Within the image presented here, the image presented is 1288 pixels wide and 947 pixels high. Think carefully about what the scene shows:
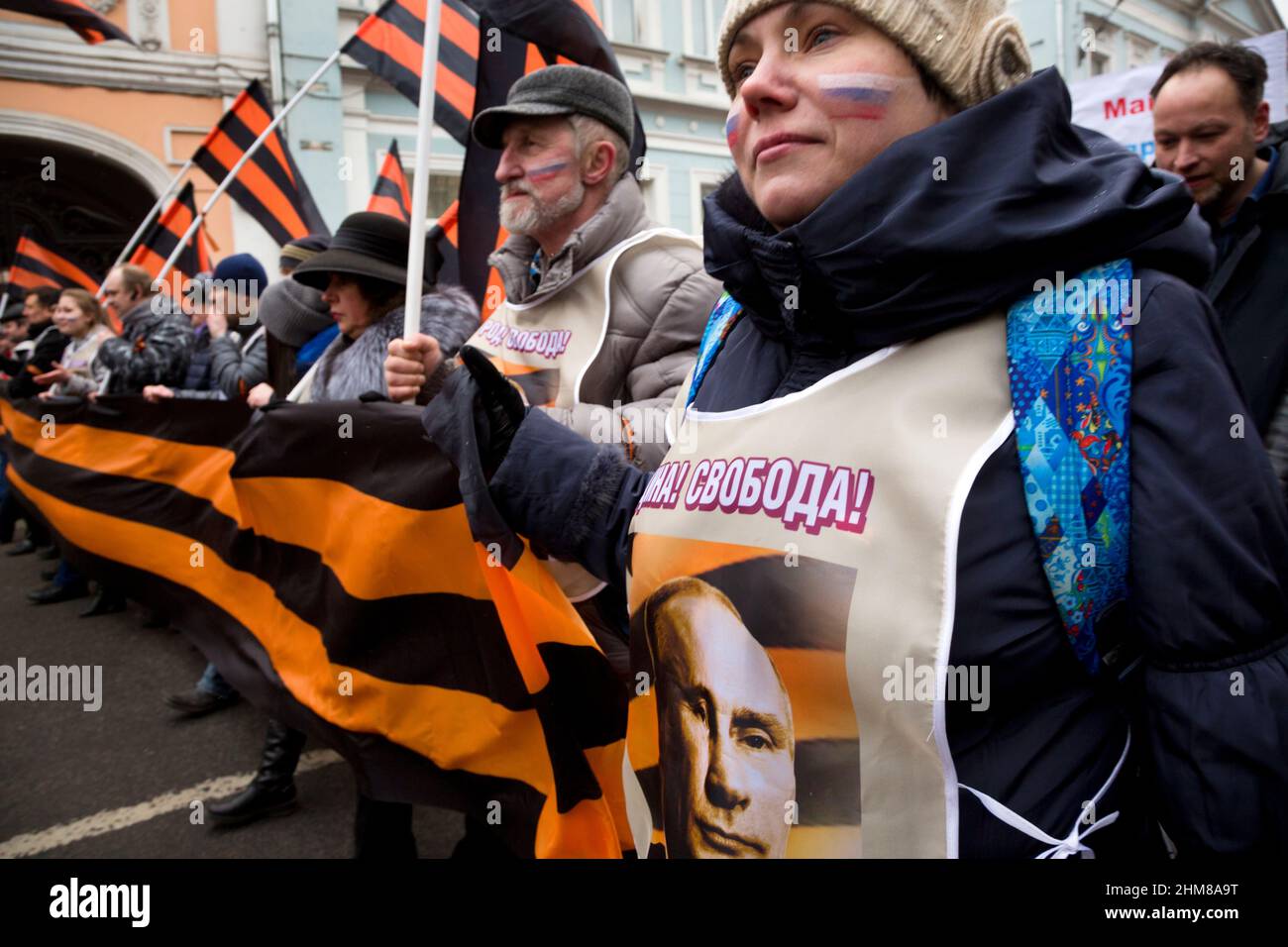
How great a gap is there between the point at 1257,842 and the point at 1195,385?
44 centimetres

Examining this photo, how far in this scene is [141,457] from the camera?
4.11m

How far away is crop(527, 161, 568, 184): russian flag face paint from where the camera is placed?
7.62 ft

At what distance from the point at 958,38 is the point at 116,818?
3.61m

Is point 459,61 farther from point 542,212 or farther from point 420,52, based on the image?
point 542,212

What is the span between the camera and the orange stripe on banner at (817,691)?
3.25 ft

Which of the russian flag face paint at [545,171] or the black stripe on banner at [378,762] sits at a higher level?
the russian flag face paint at [545,171]

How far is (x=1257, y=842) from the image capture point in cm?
85

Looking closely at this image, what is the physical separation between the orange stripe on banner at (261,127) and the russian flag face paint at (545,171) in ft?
14.8

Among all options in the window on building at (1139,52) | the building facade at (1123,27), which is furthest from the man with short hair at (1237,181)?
the window on building at (1139,52)

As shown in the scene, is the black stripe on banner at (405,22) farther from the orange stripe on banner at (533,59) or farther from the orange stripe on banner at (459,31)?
the orange stripe on banner at (533,59)

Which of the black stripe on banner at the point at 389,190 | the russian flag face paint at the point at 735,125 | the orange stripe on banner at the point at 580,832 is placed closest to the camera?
the russian flag face paint at the point at 735,125

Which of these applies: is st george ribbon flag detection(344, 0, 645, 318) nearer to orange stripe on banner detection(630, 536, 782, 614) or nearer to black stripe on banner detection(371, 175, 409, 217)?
black stripe on banner detection(371, 175, 409, 217)

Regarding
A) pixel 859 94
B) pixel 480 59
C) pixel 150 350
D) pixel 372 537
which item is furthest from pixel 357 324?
pixel 150 350

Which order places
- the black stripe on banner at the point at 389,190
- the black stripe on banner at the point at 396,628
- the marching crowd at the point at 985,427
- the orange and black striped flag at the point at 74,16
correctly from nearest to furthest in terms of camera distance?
the marching crowd at the point at 985,427 < the black stripe on banner at the point at 396,628 < the orange and black striped flag at the point at 74,16 < the black stripe on banner at the point at 389,190
